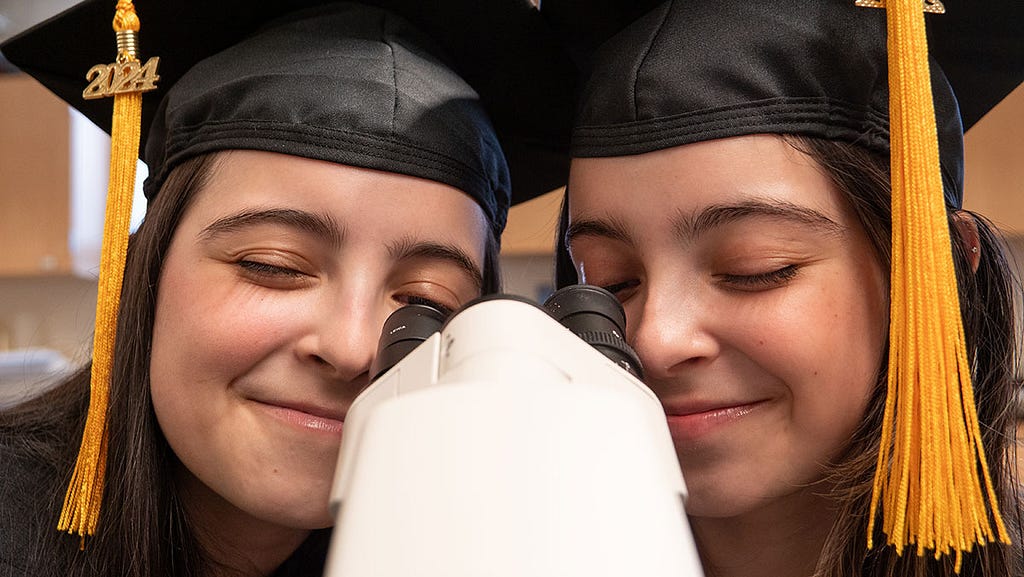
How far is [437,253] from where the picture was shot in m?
1.08

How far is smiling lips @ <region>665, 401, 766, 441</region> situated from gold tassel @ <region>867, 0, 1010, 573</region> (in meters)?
0.13

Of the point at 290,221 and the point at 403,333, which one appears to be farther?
the point at 290,221

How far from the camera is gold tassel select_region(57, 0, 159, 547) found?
1.12 metres

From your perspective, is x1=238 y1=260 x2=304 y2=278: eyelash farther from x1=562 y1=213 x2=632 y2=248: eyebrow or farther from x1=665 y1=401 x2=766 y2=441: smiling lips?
Result: x1=665 y1=401 x2=766 y2=441: smiling lips

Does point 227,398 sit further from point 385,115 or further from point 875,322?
point 875,322

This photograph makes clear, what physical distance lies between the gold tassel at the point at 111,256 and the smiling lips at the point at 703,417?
646mm

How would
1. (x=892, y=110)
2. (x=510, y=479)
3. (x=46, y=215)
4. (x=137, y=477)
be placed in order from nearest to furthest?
(x=510, y=479) < (x=892, y=110) < (x=137, y=477) < (x=46, y=215)

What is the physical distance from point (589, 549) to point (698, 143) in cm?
55

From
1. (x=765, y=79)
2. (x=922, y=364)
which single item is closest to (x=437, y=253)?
(x=765, y=79)

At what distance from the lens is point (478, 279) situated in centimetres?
114

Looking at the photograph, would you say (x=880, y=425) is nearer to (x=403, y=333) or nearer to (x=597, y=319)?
(x=597, y=319)

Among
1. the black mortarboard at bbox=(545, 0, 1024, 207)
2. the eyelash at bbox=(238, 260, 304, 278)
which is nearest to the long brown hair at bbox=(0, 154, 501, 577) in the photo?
the eyelash at bbox=(238, 260, 304, 278)

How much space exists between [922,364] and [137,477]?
84cm

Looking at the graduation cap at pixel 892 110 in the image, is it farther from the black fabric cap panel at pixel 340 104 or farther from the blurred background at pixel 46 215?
the blurred background at pixel 46 215
